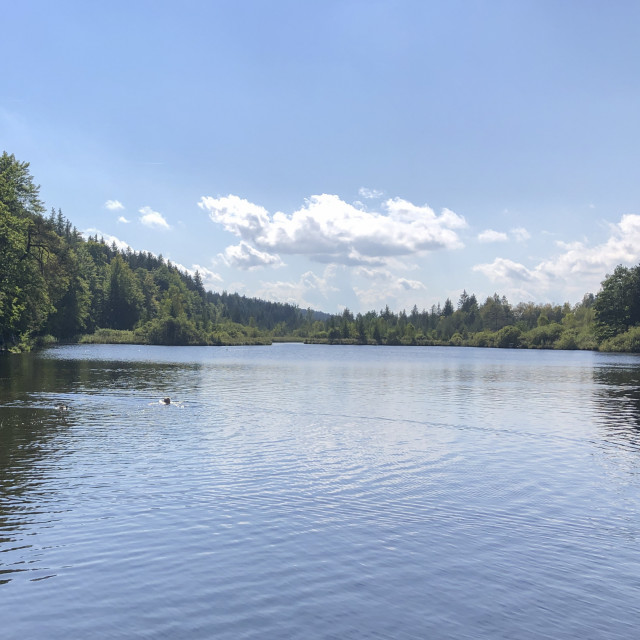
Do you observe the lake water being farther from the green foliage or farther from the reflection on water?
the green foliage

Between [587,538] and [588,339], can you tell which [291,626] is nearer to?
[587,538]

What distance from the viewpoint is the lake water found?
446 inches

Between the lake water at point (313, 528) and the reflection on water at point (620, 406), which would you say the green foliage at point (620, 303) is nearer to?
the reflection on water at point (620, 406)

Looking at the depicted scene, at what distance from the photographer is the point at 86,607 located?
449 inches

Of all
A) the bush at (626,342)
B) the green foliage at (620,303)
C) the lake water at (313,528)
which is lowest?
the lake water at (313,528)

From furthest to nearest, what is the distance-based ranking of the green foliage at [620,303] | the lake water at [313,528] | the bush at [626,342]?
1. the green foliage at [620,303]
2. the bush at [626,342]
3. the lake water at [313,528]

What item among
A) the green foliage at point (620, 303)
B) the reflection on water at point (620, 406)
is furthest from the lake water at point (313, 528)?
the green foliage at point (620, 303)

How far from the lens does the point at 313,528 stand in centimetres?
1622

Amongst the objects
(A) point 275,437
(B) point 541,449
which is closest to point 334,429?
(A) point 275,437

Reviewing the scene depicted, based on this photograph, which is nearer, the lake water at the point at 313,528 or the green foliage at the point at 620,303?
the lake water at the point at 313,528

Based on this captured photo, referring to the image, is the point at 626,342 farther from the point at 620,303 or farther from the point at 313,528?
the point at 313,528

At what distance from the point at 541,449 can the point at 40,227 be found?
8579cm

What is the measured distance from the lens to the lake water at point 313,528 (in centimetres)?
1133

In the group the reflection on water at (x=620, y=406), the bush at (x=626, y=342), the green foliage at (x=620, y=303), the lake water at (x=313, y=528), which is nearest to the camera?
the lake water at (x=313, y=528)
